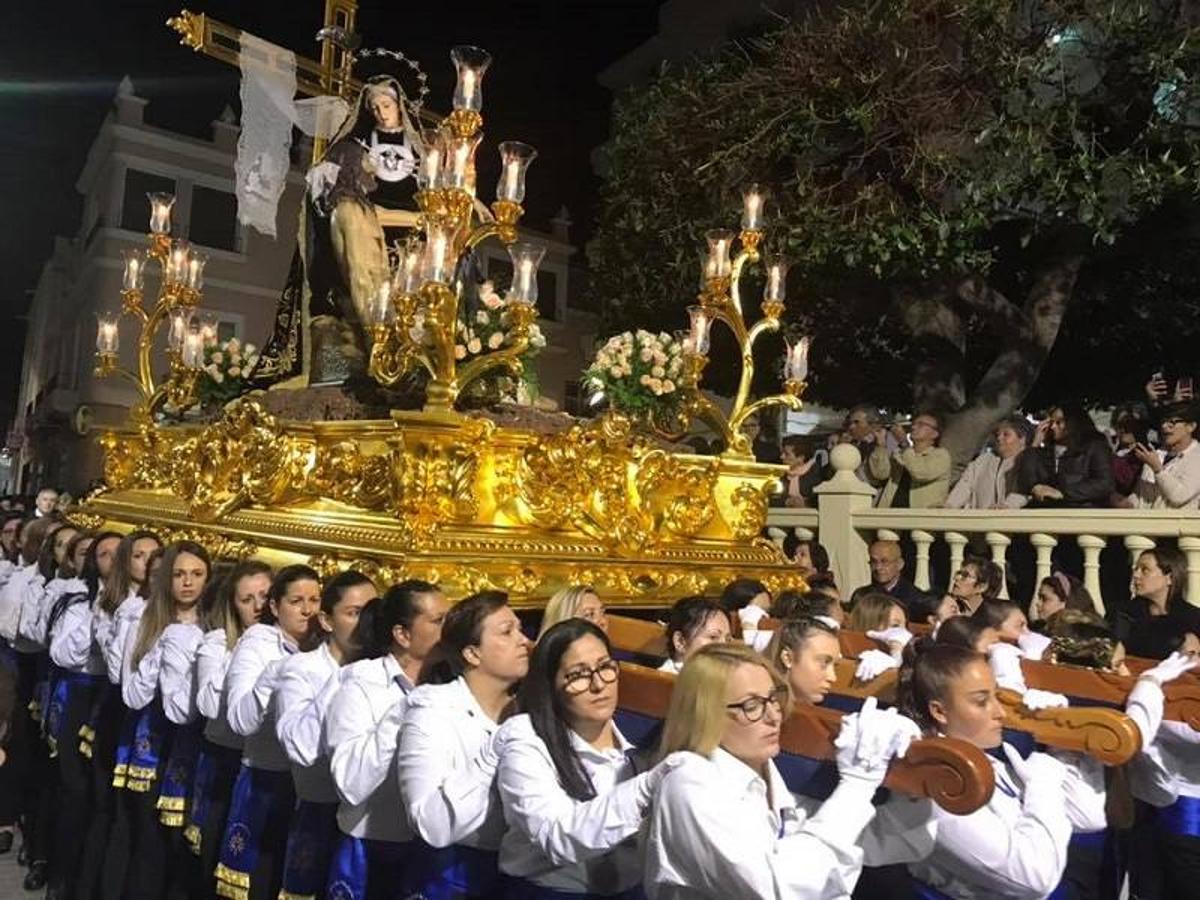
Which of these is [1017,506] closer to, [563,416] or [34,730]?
[563,416]

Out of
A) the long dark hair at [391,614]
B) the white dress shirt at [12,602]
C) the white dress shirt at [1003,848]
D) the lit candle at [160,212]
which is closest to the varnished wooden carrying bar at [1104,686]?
the white dress shirt at [1003,848]

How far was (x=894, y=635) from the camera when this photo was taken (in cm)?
448

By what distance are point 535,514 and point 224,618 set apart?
63.2 inches

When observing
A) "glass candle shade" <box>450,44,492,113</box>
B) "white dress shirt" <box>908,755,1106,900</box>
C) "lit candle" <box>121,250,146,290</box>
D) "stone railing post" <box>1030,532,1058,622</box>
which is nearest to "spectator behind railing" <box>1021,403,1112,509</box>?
"stone railing post" <box>1030,532,1058,622</box>

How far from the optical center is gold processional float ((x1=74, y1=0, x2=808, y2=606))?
4.88 m

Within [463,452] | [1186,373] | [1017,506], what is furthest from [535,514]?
[1186,373]

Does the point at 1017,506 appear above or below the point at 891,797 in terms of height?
above

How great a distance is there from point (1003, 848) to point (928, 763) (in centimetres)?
40

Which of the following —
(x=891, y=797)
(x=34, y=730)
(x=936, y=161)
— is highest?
(x=936, y=161)

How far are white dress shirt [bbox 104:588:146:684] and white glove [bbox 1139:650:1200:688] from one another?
3722mm

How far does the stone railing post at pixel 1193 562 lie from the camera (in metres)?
5.69

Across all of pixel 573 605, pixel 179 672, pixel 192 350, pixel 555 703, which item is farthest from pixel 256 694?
pixel 192 350

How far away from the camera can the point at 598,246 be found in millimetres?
11688

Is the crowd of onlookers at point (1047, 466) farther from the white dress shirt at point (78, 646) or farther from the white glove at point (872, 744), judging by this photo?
the white dress shirt at point (78, 646)
